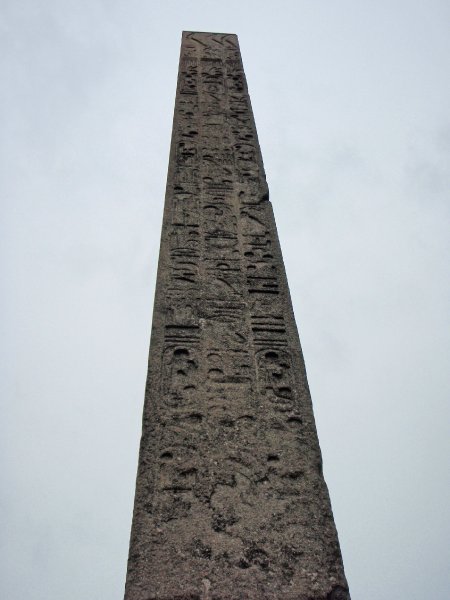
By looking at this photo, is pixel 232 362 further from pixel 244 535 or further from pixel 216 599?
pixel 216 599

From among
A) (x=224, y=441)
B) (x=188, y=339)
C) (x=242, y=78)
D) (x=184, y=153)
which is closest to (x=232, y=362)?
(x=188, y=339)

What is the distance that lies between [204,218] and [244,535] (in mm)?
2181

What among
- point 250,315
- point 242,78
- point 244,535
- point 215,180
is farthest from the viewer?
point 242,78

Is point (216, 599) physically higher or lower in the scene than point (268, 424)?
lower

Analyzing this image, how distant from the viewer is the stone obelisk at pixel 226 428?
84.7 inches

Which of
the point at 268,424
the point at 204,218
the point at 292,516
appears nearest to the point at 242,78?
the point at 204,218

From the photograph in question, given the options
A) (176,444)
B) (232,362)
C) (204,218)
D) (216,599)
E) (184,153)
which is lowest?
(216,599)

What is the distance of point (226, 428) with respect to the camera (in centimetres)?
262

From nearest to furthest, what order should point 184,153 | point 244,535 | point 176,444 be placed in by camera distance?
point 244,535 → point 176,444 → point 184,153

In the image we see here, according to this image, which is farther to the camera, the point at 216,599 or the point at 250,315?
the point at 250,315

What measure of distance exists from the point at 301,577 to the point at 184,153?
128 inches

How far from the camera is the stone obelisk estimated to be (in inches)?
84.7

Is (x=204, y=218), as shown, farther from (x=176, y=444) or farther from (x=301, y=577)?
(x=301, y=577)

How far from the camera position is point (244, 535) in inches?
88.4
